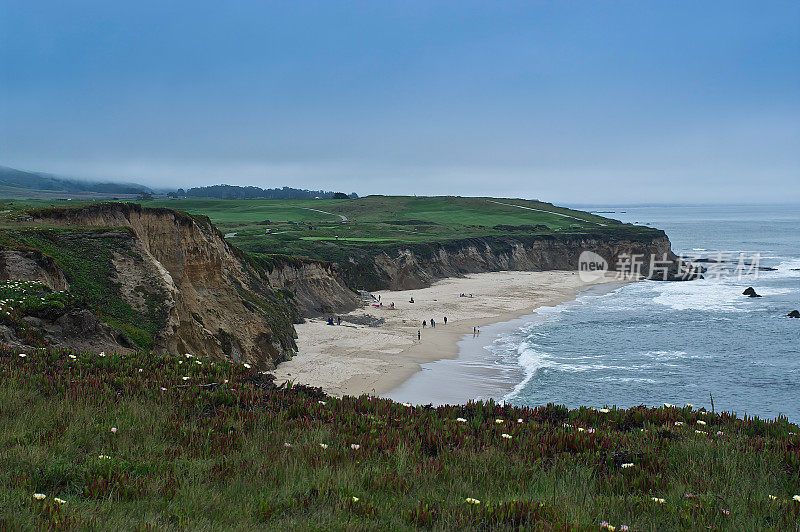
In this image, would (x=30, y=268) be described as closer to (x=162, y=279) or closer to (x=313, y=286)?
(x=162, y=279)

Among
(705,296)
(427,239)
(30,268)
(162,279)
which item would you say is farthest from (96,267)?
(427,239)

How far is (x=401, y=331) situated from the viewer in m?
47.1

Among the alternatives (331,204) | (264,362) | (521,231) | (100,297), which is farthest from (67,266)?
(331,204)

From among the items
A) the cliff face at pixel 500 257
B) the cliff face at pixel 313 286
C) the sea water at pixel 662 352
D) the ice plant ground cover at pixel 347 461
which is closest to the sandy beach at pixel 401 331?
the cliff face at pixel 313 286

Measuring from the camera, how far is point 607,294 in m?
73.2

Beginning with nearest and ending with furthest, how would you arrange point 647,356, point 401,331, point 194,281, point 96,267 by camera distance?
point 96,267 → point 194,281 → point 647,356 → point 401,331

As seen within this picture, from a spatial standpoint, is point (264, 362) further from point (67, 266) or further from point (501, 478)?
point (501, 478)

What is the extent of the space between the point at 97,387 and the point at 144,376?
58.0 inches

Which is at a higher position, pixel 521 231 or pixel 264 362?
pixel 521 231

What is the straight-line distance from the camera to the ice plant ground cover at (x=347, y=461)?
609 cm

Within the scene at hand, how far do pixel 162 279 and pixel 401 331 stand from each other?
23797mm

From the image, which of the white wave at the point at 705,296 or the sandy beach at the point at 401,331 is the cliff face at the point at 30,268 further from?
the white wave at the point at 705,296

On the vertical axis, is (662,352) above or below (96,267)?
below

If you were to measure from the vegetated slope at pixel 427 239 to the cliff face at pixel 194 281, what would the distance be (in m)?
34.4
